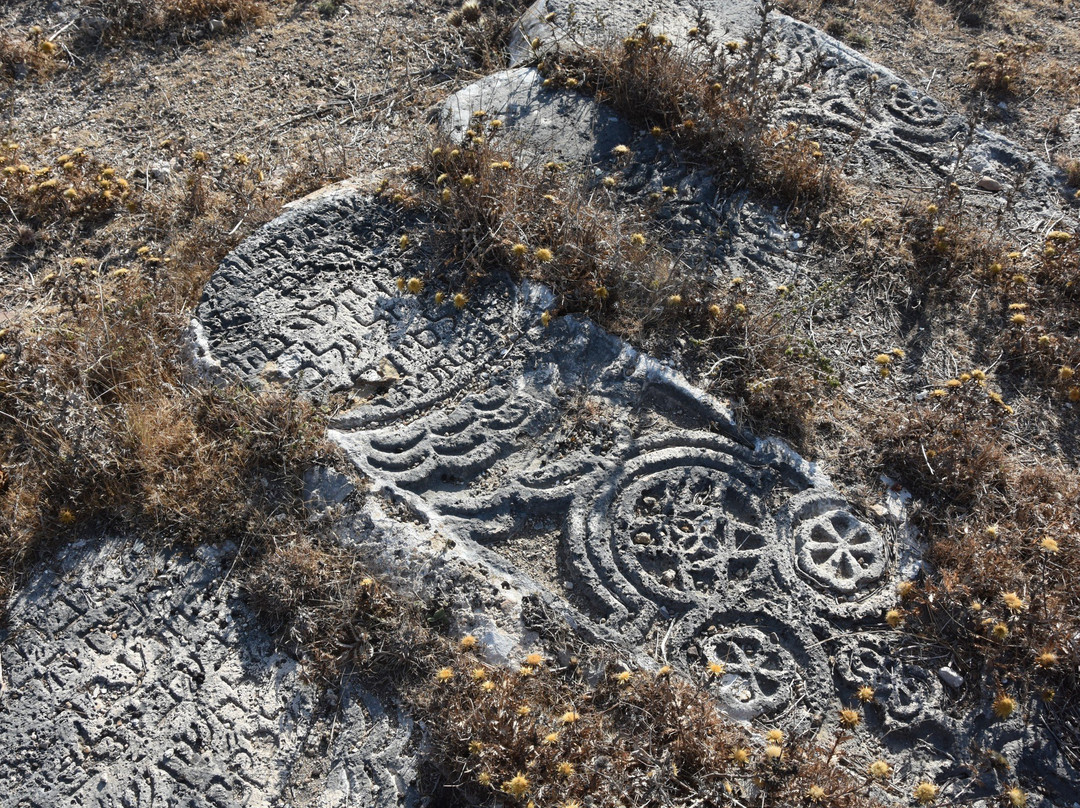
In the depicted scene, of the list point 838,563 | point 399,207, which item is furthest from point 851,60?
point 838,563

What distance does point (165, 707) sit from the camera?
3.20m

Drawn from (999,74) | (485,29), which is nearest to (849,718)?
(999,74)

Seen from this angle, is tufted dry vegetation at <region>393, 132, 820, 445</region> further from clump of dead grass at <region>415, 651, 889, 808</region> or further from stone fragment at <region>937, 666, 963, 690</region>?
clump of dead grass at <region>415, 651, 889, 808</region>

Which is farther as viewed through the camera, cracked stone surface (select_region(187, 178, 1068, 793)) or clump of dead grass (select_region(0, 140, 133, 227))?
clump of dead grass (select_region(0, 140, 133, 227))

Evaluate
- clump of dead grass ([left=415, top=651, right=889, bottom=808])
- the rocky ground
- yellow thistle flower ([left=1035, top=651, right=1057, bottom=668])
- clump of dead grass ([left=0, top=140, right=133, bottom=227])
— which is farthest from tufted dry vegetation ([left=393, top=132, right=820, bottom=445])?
clump of dead grass ([left=0, top=140, right=133, bottom=227])

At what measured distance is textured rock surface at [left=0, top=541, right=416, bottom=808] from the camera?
3035mm

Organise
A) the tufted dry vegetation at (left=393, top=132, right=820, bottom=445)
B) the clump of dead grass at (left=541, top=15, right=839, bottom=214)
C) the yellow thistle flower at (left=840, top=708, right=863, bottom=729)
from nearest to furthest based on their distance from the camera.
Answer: the yellow thistle flower at (left=840, top=708, right=863, bottom=729) → the tufted dry vegetation at (left=393, top=132, right=820, bottom=445) → the clump of dead grass at (left=541, top=15, right=839, bottom=214)

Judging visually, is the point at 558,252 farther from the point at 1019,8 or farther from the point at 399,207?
the point at 1019,8

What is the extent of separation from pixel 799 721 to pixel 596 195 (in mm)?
2886

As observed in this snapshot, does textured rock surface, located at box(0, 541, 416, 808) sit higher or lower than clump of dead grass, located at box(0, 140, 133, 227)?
lower

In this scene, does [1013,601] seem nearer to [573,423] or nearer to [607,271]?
[573,423]

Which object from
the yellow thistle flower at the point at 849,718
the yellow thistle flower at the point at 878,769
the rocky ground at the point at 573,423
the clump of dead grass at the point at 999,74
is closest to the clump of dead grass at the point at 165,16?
the rocky ground at the point at 573,423

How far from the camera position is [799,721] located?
122 inches

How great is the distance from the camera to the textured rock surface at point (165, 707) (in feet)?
9.96
